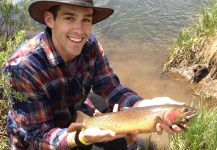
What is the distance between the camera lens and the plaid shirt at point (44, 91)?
2920 mm

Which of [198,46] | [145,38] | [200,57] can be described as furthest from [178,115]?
[145,38]

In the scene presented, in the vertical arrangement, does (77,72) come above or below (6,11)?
below

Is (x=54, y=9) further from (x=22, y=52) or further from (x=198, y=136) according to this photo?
(x=198, y=136)

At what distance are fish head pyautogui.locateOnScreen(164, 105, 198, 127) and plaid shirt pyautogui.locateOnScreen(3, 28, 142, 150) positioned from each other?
84cm

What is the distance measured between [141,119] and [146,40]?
18.6 feet

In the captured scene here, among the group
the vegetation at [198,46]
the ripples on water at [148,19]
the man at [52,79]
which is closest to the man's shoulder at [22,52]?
the man at [52,79]

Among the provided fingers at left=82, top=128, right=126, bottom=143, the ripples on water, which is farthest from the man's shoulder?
the ripples on water

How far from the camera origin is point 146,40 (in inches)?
326

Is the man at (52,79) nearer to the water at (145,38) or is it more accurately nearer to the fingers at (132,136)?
the fingers at (132,136)

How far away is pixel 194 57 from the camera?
20.6 feet

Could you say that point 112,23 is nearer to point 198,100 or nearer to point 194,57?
point 194,57

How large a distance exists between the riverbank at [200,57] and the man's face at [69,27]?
3.06 metres

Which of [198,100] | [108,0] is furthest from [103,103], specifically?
[108,0]

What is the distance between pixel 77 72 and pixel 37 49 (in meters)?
0.55
